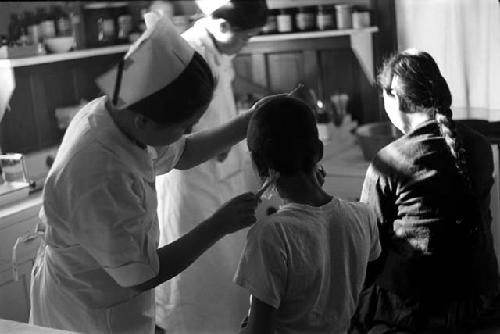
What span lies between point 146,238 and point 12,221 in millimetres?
1343

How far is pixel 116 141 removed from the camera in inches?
53.3

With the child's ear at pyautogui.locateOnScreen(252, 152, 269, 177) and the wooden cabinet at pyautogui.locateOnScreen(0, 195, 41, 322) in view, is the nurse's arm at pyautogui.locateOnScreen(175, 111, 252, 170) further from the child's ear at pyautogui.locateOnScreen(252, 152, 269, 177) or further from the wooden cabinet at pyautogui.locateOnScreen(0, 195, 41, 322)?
the wooden cabinet at pyautogui.locateOnScreen(0, 195, 41, 322)

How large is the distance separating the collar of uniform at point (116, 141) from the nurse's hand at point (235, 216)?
0.60 feet

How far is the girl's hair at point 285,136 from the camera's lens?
4.52ft

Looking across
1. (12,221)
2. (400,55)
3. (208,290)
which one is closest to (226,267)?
(208,290)

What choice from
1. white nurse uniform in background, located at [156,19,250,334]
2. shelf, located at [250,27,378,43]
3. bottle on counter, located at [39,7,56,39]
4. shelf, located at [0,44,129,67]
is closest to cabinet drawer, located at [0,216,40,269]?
white nurse uniform in background, located at [156,19,250,334]

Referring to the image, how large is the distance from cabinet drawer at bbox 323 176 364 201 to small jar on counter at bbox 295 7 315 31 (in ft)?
2.42

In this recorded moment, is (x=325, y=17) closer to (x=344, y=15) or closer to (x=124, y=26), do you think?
(x=344, y=15)

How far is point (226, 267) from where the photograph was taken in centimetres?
267

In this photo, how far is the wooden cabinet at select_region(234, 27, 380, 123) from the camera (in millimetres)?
3153

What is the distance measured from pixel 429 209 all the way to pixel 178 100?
2.87 feet

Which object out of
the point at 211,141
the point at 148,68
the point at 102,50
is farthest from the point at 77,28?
the point at 148,68

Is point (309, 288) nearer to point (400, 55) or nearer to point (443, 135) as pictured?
point (443, 135)

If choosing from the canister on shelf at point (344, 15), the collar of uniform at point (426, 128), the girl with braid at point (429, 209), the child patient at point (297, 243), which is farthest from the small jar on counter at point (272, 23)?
the child patient at point (297, 243)
